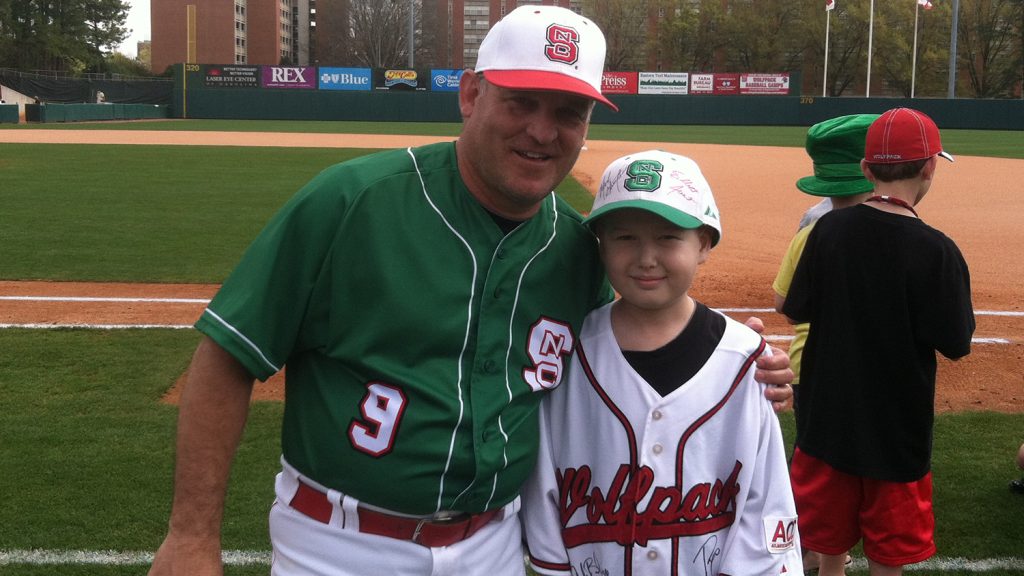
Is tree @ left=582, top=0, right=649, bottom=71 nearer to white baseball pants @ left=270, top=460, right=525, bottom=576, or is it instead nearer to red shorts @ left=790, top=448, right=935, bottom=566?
red shorts @ left=790, top=448, right=935, bottom=566

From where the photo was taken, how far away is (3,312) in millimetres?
7395

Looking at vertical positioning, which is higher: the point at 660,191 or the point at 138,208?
the point at 660,191

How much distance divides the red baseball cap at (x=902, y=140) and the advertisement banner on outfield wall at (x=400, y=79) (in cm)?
4990

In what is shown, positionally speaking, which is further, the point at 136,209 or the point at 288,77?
the point at 288,77

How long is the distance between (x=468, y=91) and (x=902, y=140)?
152 centimetres

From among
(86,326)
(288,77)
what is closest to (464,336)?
(86,326)

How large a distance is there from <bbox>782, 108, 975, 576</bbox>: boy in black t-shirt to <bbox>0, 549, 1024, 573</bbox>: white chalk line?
71 centimetres

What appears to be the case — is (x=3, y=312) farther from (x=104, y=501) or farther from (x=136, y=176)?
(x=136, y=176)

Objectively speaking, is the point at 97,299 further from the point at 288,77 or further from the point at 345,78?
the point at 345,78

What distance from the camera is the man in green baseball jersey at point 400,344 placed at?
1874 mm

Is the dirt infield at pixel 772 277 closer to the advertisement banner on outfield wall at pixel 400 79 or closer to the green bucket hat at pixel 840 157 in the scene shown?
the green bucket hat at pixel 840 157

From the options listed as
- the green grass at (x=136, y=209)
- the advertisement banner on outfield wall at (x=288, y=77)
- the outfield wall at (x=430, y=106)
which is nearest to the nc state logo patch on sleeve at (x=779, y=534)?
the green grass at (x=136, y=209)

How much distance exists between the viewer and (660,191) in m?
2.04

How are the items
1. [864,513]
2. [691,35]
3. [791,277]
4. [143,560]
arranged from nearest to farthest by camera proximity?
[864,513], [143,560], [791,277], [691,35]
